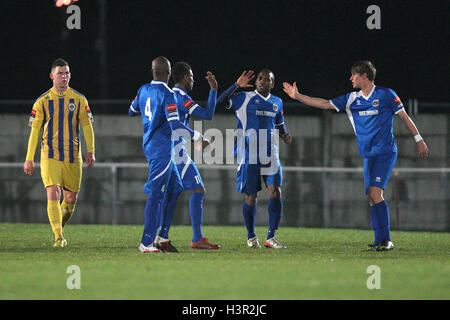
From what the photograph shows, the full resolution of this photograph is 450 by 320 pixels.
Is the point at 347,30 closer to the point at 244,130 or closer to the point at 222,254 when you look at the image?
the point at 244,130

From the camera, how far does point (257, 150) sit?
997 cm

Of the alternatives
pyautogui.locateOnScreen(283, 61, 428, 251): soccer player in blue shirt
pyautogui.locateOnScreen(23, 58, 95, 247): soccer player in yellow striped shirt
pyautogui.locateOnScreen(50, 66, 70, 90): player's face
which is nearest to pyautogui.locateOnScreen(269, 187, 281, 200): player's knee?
pyautogui.locateOnScreen(283, 61, 428, 251): soccer player in blue shirt

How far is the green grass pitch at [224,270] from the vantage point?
20.8 ft

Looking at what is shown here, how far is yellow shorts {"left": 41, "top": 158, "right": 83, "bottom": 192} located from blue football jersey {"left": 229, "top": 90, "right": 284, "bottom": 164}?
1842 mm

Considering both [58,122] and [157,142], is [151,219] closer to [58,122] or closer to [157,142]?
[157,142]

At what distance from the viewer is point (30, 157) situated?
9.84 m

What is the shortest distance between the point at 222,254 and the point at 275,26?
480 inches

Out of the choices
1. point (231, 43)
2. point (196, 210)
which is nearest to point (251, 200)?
point (196, 210)

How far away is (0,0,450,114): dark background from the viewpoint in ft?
64.4

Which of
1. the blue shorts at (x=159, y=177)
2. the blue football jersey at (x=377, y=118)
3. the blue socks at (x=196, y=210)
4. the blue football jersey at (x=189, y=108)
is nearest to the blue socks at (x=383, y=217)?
the blue football jersey at (x=377, y=118)

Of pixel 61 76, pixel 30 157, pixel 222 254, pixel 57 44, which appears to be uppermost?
pixel 57 44

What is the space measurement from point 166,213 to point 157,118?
1.12m
